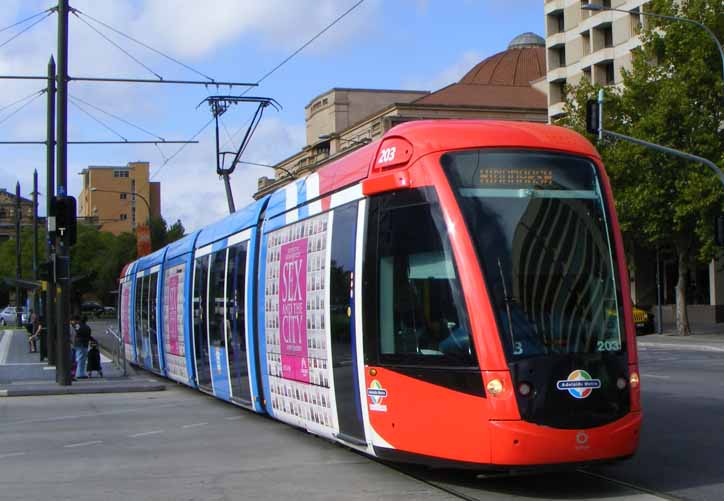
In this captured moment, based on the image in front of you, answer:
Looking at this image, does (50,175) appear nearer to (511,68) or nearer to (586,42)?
(586,42)

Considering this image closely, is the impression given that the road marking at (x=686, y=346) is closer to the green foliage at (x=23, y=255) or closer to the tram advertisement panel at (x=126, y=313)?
the tram advertisement panel at (x=126, y=313)

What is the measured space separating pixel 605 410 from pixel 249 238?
6.98m

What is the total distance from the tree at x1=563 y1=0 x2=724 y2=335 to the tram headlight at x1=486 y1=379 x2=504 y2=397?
102 ft

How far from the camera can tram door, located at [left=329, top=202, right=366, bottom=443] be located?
9.88m

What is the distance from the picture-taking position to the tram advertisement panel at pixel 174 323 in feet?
65.9

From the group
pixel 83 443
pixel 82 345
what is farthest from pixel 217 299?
pixel 82 345

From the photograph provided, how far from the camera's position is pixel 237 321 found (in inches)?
582

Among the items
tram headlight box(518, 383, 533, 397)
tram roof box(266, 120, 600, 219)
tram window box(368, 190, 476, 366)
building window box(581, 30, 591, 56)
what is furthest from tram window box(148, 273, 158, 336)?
building window box(581, 30, 591, 56)

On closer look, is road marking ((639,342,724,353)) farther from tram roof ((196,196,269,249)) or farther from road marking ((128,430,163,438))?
road marking ((128,430,163,438))

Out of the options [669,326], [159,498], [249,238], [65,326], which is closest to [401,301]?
[159,498]

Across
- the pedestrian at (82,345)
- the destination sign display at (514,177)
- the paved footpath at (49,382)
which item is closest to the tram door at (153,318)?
the paved footpath at (49,382)

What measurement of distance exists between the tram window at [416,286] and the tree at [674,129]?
3024cm

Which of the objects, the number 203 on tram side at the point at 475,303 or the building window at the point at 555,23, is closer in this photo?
the number 203 on tram side at the point at 475,303

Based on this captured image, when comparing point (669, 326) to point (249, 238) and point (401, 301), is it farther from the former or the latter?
point (401, 301)
